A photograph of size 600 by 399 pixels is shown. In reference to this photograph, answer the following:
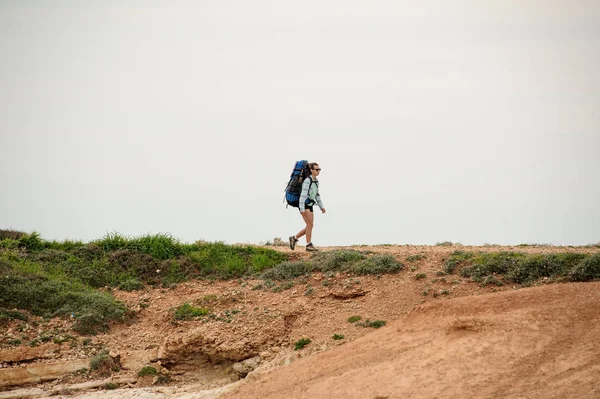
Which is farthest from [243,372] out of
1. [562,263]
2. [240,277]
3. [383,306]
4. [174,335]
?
[562,263]

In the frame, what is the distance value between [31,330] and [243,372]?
15.5 feet

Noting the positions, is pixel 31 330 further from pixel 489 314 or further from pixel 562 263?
pixel 562 263

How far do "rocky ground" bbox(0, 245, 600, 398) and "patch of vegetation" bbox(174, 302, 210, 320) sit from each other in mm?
192

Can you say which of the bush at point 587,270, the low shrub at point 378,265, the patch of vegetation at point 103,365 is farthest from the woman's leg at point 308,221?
the bush at point 587,270

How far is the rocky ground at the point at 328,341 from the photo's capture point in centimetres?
834

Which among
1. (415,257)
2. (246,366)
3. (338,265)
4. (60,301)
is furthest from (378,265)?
(60,301)

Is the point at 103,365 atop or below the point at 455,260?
below

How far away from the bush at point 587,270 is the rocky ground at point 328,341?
96cm

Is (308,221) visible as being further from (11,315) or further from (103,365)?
(11,315)

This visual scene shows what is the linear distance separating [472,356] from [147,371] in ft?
20.3

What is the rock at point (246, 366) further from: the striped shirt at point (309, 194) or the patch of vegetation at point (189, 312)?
the striped shirt at point (309, 194)

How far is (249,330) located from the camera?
39.1 ft

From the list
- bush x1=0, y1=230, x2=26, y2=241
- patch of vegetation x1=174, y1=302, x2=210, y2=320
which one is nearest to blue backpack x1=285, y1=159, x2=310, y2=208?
patch of vegetation x1=174, y1=302, x2=210, y2=320

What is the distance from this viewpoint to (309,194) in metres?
15.3
